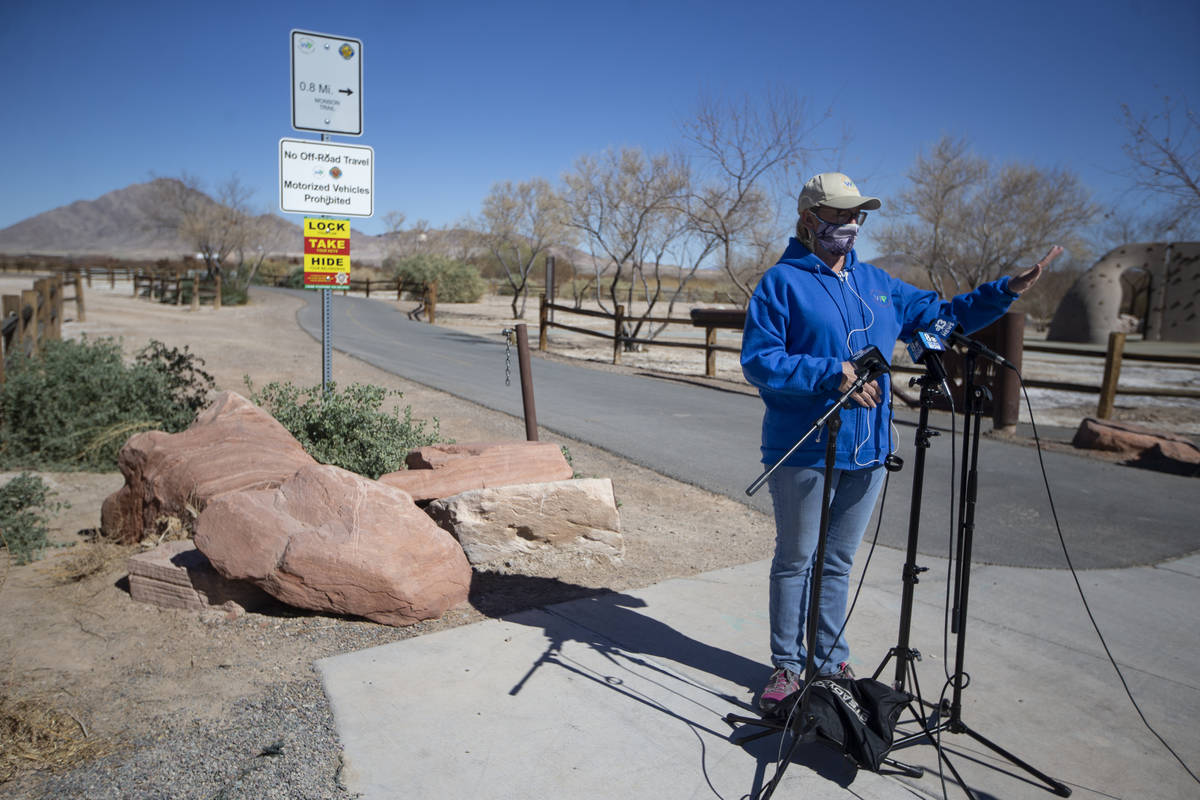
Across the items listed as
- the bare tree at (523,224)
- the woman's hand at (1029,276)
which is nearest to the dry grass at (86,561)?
the woman's hand at (1029,276)

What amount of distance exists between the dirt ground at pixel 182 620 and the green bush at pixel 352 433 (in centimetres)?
145

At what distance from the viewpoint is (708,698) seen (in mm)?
3283

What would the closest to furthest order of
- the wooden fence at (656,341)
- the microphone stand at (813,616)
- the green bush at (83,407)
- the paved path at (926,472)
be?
the microphone stand at (813,616), the paved path at (926,472), the green bush at (83,407), the wooden fence at (656,341)

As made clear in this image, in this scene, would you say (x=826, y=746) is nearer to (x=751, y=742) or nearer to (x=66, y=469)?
(x=751, y=742)

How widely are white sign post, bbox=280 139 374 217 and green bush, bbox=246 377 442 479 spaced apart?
1.55 meters

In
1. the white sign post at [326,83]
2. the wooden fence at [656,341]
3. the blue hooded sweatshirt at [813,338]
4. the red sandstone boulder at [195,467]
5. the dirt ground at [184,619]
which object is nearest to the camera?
the blue hooded sweatshirt at [813,338]

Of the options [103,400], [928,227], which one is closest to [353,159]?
[103,400]

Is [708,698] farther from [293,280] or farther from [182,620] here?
[293,280]

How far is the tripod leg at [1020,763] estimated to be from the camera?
268cm

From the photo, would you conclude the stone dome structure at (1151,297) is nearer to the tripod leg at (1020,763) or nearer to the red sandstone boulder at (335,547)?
the tripod leg at (1020,763)

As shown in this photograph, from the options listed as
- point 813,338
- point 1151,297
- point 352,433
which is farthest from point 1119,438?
point 1151,297

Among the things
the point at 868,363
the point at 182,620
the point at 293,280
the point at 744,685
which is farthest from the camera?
the point at 293,280

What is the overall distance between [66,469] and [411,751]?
560 centimetres

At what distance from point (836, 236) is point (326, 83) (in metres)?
5.09
